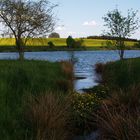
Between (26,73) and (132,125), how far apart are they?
28.1 ft

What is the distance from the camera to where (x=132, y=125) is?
8102 millimetres

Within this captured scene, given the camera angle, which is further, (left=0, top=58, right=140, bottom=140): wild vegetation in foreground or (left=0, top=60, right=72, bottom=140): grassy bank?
(left=0, top=60, right=72, bottom=140): grassy bank

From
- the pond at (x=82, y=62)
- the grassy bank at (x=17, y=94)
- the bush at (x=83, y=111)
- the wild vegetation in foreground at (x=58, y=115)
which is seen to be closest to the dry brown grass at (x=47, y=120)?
the wild vegetation in foreground at (x=58, y=115)

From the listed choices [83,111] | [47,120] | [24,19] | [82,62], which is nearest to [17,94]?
[83,111]

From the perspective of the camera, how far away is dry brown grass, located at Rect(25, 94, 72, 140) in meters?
8.90

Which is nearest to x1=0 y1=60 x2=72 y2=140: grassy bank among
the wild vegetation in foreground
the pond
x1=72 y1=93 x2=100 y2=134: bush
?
the wild vegetation in foreground

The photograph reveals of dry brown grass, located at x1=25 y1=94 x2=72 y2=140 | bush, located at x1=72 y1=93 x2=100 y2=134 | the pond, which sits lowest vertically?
the pond

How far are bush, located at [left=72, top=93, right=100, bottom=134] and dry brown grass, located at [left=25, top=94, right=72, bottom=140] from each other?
54.2 inches

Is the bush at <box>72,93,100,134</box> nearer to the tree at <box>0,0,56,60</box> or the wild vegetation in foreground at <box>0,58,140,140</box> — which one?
the wild vegetation in foreground at <box>0,58,140,140</box>

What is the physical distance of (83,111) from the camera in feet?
42.7

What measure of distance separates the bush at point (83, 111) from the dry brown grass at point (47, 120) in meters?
1.38

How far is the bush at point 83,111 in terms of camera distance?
38.5 feet

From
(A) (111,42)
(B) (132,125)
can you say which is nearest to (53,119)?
(B) (132,125)

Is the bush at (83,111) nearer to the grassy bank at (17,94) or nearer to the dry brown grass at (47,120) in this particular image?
the grassy bank at (17,94)
